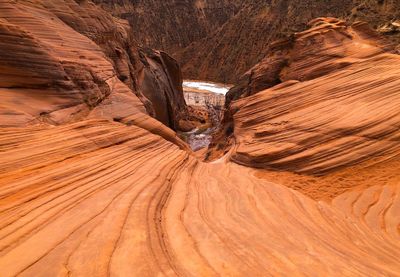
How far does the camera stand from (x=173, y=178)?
164 inches

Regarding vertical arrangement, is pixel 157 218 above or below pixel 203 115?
above

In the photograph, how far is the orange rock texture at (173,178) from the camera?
2.26 metres

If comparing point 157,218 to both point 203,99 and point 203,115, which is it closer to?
point 203,115

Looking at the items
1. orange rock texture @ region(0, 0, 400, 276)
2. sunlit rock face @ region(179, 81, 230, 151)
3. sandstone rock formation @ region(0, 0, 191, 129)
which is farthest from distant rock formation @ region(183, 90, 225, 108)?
orange rock texture @ region(0, 0, 400, 276)

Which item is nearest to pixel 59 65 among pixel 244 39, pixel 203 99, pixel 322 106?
pixel 322 106

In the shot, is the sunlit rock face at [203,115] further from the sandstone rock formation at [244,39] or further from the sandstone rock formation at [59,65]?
the sandstone rock formation at [244,39]

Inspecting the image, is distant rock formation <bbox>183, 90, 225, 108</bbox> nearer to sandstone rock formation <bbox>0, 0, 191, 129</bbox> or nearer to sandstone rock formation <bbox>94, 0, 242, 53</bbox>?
sandstone rock formation <bbox>0, 0, 191, 129</bbox>

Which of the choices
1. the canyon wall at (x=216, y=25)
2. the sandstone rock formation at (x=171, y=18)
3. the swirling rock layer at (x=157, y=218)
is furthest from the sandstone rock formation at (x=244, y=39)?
the swirling rock layer at (x=157, y=218)

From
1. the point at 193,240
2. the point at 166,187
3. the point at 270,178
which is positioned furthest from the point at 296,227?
the point at 270,178

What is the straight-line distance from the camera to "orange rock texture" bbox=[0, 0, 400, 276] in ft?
7.41

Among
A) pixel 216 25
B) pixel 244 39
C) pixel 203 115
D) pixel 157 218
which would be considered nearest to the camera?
pixel 157 218

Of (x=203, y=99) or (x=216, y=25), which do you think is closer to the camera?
(x=203, y=99)

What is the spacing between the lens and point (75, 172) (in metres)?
3.52

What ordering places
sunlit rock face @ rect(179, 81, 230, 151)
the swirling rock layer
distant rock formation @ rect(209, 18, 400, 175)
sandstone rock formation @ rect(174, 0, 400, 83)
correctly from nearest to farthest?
the swirling rock layer < distant rock formation @ rect(209, 18, 400, 175) < sunlit rock face @ rect(179, 81, 230, 151) < sandstone rock formation @ rect(174, 0, 400, 83)
